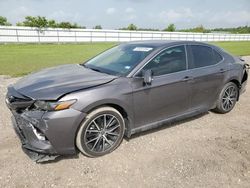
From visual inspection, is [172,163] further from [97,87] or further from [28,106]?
[28,106]

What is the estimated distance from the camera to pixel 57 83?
3270mm

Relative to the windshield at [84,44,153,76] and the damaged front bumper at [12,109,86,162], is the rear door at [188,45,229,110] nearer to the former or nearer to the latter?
the windshield at [84,44,153,76]

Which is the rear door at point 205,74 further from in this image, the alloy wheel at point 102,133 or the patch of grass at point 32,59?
the patch of grass at point 32,59

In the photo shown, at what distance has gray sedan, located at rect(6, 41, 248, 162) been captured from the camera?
2.96 meters

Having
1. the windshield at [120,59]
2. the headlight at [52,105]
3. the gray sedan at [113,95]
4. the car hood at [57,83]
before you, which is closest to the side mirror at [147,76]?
the gray sedan at [113,95]

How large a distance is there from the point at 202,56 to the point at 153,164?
2.38m

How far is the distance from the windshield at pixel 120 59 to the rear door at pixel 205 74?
95 centimetres

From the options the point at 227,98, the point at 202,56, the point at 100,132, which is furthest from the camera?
the point at 227,98

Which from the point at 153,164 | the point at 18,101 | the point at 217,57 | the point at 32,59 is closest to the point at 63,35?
the point at 32,59

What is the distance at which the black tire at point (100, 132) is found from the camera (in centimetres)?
315

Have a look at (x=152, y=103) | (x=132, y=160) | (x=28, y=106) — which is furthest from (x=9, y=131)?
(x=152, y=103)

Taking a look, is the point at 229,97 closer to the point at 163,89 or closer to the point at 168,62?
the point at 168,62

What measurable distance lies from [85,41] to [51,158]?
35096 millimetres

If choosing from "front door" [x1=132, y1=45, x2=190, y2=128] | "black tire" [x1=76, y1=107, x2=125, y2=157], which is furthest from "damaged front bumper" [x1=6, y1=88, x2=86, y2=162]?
"front door" [x1=132, y1=45, x2=190, y2=128]
